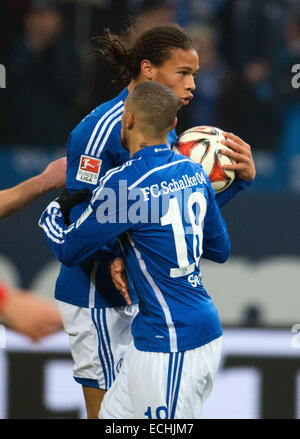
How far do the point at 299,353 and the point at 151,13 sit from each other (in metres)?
3.44

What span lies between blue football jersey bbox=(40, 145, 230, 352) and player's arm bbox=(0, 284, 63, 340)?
0.65 m

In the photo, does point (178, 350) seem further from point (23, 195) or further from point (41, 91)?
point (41, 91)

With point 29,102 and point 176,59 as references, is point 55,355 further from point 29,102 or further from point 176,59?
point 29,102

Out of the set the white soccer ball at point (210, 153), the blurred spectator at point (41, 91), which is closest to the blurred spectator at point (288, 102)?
the blurred spectator at point (41, 91)

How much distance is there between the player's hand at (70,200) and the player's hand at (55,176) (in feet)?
0.96

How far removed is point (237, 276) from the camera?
5.66 m

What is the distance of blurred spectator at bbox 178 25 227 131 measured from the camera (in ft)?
21.7

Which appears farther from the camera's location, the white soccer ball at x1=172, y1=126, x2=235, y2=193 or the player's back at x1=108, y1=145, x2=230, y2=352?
the white soccer ball at x1=172, y1=126, x2=235, y2=193

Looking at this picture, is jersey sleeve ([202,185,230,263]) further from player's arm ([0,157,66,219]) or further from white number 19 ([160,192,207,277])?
player's arm ([0,157,66,219])

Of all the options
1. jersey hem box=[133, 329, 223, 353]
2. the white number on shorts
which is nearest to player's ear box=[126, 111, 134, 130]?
jersey hem box=[133, 329, 223, 353]

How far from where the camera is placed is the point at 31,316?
91.5 inches

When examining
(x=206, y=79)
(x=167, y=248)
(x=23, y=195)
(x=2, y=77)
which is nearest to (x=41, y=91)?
(x=2, y=77)

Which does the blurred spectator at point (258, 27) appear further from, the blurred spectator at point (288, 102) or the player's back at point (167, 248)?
the player's back at point (167, 248)

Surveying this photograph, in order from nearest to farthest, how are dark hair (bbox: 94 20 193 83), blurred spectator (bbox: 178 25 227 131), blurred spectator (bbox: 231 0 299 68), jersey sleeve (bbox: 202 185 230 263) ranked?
jersey sleeve (bbox: 202 185 230 263) → dark hair (bbox: 94 20 193 83) → blurred spectator (bbox: 178 25 227 131) → blurred spectator (bbox: 231 0 299 68)
